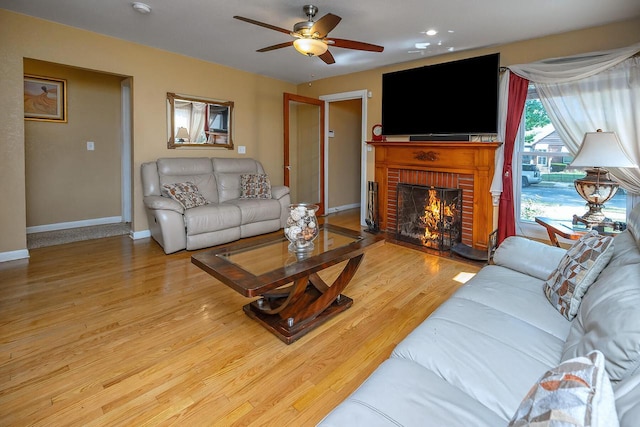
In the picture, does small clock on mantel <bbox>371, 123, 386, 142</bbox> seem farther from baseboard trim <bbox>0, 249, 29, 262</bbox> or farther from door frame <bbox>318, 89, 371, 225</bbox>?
baseboard trim <bbox>0, 249, 29, 262</bbox>

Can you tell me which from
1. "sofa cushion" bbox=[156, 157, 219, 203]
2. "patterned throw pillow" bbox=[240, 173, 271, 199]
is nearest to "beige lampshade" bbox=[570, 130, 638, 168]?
"patterned throw pillow" bbox=[240, 173, 271, 199]

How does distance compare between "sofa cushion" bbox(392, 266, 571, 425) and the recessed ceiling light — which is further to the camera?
the recessed ceiling light

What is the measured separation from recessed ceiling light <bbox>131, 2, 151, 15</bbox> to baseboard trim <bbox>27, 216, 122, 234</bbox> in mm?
3377

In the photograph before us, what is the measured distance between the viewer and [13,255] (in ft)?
11.7

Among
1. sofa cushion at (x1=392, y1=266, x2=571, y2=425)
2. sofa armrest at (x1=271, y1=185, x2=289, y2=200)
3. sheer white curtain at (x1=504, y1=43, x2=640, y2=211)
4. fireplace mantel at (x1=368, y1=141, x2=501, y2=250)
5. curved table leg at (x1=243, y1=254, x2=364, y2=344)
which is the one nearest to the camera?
sofa cushion at (x1=392, y1=266, x2=571, y2=425)

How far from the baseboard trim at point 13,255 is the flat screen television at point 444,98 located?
14.9ft

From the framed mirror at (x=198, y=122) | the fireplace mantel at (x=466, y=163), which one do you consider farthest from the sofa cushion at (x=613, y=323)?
the framed mirror at (x=198, y=122)

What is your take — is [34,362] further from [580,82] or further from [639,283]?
[580,82]

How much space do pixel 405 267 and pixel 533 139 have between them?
2.14 meters

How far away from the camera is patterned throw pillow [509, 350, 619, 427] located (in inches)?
23.2

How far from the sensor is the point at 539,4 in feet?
9.51

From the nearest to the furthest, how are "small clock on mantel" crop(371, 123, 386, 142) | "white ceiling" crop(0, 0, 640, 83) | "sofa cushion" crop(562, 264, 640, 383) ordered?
1. "sofa cushion" crop(562, 264, 640, 383)
2. "white ceiling" crop(0, 0, 640, 83)
3. "small clock on mantel" crop(371, 123, 386, 142)

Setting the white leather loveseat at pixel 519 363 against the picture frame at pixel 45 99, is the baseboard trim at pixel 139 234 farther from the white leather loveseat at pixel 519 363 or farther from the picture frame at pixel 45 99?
the white leather loveseat at pixel 519 363

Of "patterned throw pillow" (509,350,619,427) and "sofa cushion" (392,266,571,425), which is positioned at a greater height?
"patterned throw pillow" (509,350,619,427)
